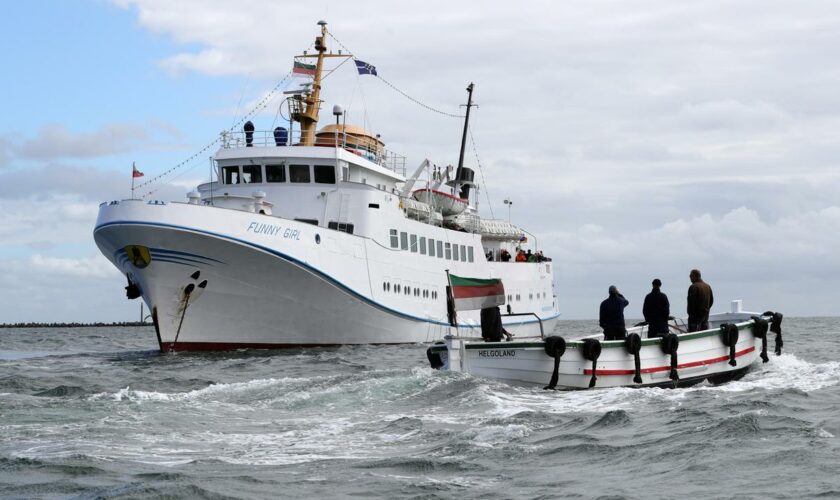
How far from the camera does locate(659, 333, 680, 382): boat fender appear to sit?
1720 cm

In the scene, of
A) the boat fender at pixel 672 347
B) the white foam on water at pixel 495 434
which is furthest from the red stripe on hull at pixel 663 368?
the white foam on water at pixel 495 434

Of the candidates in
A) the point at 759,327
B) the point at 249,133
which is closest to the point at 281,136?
the point at 249,133

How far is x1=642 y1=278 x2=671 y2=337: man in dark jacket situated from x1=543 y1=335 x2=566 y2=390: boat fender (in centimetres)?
283

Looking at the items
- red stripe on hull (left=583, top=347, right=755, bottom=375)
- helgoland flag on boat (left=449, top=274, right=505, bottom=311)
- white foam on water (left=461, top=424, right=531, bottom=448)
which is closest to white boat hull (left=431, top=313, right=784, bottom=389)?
red stripe on hull (left=583, top=347, right=755, bottom=375)

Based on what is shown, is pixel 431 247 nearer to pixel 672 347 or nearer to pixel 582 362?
pixel 672 347

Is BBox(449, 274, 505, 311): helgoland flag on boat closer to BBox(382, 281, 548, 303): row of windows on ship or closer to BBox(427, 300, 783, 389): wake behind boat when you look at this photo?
BBox(427, 300, 783, 389): wake behind boat

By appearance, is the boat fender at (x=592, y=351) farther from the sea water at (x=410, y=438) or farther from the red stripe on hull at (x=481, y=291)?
the red stripe on hull at (x=481, y=291)

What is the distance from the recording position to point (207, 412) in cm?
1479

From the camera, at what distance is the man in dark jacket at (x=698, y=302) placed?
61.7ft

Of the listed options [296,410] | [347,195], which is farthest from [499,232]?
[296,410]

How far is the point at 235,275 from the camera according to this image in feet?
87.8

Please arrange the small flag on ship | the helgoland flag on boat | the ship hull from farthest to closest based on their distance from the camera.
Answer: the small flag on ship < the ship hull < the helgoland flag on boat

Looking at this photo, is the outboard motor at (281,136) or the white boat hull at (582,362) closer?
the white boat hull at (582,362)

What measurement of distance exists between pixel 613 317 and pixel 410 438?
6667mm
